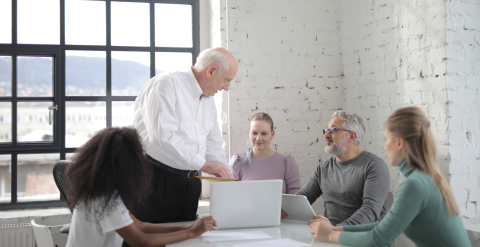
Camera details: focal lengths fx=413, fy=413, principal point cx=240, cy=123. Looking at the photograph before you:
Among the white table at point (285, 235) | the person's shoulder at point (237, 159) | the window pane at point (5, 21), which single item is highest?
the window pane at point (5, 21)

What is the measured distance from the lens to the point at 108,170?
1463mm

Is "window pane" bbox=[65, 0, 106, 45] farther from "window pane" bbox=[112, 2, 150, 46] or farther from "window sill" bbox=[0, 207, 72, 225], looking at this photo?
"window sill" bbox=[0, 207, 72, 225]

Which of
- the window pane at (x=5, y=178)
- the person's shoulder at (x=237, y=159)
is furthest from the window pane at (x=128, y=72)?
the person's shoulder at (x=237, y=159)

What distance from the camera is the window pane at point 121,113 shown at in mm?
3631

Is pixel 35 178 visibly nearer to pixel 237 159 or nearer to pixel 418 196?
pixel 237 159

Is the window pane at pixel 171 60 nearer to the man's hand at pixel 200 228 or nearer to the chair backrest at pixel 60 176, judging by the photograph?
the chair backrest at pixel 60 176

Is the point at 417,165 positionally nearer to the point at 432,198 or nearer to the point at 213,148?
the point at 432,198

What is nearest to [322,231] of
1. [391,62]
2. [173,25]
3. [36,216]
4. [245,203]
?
[245,203]

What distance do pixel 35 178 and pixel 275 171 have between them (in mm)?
2021

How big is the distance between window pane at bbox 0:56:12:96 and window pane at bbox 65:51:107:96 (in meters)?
0.44

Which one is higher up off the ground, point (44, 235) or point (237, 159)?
point (237, 159)

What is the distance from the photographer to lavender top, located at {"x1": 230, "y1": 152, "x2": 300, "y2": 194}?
9.96 feet

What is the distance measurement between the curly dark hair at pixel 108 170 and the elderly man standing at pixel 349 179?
3.89 ft

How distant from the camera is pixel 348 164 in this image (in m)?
2.47
